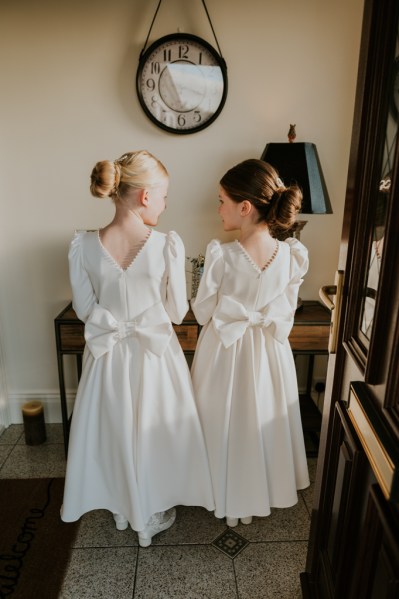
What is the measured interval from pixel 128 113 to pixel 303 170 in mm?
994

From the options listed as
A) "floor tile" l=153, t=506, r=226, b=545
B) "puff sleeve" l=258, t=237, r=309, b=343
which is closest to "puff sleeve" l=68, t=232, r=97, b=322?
"puff sleeve" l=258, t=237, r=309, b=343

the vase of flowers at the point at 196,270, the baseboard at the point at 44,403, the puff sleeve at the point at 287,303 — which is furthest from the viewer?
the baseboard at the point at 44,403

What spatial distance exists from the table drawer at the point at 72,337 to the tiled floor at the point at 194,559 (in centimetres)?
80

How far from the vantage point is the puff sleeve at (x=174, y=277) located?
1.65 meters

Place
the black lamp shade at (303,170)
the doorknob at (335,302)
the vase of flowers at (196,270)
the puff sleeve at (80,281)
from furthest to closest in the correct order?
the vase of flowers at (196,270) < the black lamp shade at (303,170) < the puff sleeve at (80,281) < the doorknob at (335,302)

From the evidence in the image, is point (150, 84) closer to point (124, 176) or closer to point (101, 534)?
point (124, 176)

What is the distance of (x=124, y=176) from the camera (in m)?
1.54

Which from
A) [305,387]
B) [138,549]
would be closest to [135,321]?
[138,549]

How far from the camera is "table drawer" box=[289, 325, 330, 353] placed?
7.32ft

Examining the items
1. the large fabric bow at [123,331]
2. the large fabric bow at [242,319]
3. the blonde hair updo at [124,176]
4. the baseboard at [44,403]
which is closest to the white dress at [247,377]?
the large fabric bow at [242,319]

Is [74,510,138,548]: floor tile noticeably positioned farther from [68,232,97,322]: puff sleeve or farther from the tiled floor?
[68,232,97,322]: puff sleeve

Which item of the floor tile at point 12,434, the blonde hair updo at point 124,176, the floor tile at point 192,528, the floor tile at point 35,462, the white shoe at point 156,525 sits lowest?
the floor tile at point 12,434

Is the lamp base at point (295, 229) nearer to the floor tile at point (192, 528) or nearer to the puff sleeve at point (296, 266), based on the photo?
the puff sleeve at point (296, 266)

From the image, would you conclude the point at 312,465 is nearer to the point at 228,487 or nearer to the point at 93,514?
the point at 228,487
